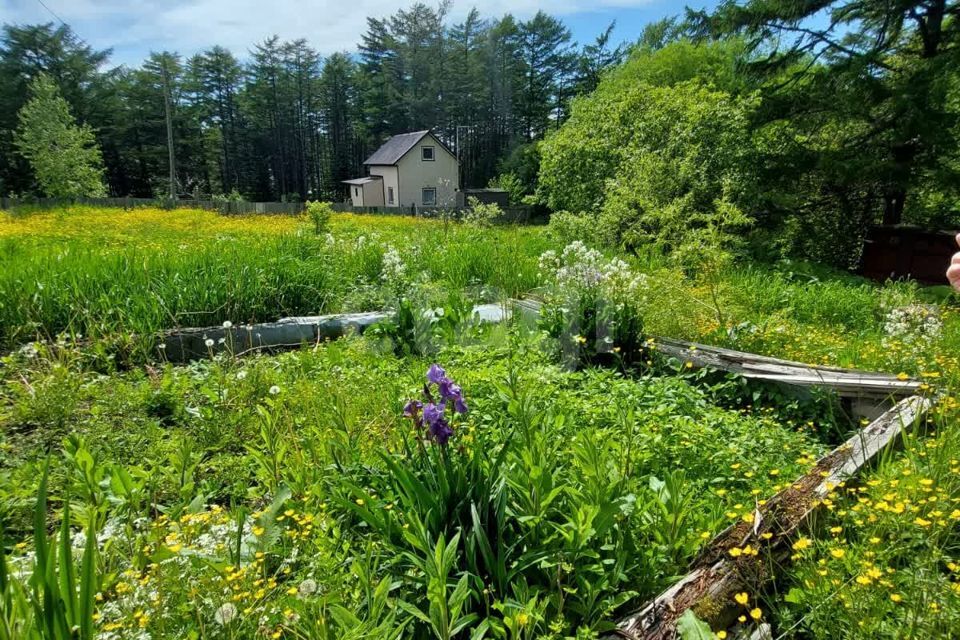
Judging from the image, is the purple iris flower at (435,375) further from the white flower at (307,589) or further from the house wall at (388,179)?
the house wall at (388,179)

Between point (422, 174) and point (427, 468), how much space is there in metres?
35.5

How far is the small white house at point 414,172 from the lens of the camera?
3431cm

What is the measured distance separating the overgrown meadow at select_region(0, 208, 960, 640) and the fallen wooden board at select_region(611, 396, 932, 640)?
0.07 metres

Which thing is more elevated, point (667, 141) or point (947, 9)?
point (947, 9)

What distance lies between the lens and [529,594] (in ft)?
5.02

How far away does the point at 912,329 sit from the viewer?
3.96 m

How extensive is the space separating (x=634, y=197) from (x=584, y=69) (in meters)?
32.6

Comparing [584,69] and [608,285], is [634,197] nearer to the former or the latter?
[608,285]

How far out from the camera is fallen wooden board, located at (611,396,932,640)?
4.67ft

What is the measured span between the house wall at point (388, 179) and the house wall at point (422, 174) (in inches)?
11.0

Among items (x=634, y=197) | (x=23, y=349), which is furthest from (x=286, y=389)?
(x=634, y=197)

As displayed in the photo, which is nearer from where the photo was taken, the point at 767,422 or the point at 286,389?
the point at 767,422

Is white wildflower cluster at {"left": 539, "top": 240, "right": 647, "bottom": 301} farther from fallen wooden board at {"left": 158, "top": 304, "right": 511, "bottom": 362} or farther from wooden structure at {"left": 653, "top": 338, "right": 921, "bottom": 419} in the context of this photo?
fallen wooden board at {"left": 158, "top": 304, "right": 511, "bottom": 362}

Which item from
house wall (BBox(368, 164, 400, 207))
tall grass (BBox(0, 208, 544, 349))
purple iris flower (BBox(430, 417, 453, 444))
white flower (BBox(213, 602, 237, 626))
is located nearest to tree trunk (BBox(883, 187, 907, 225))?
tall grass (BBox(0, 208, 544, 349))
